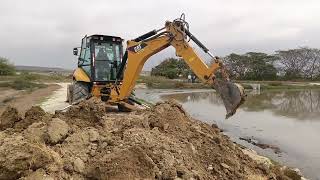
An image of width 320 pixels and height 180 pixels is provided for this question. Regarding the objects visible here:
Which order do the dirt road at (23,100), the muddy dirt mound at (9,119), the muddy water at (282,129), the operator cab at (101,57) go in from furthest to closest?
the dirt road at (23,100) → the operator cab at (101,57) → the muddy water at (282,129) → the muddy dirt mound at (9,119)

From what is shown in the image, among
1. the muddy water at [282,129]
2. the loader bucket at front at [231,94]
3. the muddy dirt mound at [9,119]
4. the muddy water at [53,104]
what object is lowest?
the muddy water at [282,129]

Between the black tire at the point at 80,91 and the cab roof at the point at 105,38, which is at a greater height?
the cab roof at the point at 105,38

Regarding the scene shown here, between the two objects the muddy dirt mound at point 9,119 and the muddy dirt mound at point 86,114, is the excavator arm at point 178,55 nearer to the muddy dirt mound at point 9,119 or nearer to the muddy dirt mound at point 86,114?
the muddy dirt mound at point 86,114

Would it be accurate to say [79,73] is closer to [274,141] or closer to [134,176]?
[274,141]

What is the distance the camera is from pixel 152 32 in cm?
1271

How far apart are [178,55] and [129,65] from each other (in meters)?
2.16

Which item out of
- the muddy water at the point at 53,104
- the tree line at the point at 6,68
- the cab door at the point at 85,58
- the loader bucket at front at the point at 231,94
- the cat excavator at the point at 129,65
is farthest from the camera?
the tree line at the point at 6,68

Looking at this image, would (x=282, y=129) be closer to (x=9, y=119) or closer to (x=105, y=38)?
(x=105, y=38)

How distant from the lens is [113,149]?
7.09 m

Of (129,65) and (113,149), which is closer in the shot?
(113,149)

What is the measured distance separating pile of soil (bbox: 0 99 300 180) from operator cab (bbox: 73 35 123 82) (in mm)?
5568

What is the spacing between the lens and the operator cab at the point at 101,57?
585 inches

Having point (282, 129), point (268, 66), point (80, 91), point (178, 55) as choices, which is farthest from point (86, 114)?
point (268, 66)

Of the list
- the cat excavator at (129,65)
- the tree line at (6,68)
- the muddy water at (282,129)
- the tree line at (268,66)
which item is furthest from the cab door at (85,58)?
the tree line at (6,68)
